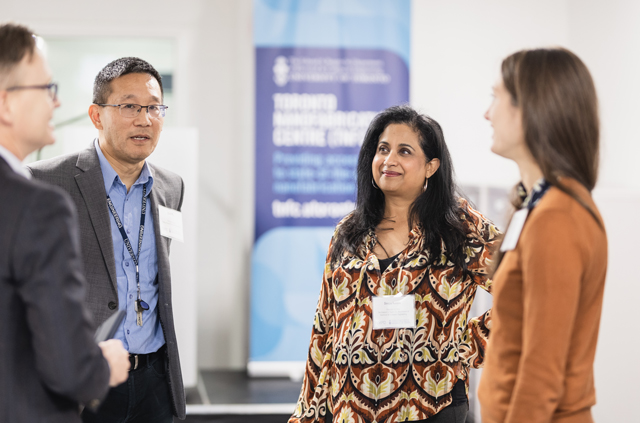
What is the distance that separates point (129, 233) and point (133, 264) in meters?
0.12

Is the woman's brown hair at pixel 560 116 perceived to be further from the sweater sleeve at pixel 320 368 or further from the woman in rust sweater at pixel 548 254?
the sweater sleeve at pixel 320 368

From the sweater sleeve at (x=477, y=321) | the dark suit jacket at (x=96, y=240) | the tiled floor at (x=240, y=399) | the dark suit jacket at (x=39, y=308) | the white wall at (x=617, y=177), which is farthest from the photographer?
the tiled floor at (x=240, y=399)

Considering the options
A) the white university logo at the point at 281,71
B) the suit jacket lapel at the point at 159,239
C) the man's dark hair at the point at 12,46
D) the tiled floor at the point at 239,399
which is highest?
the white university logo at the point at 281,71

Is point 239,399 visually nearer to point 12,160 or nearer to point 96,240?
point 96,240

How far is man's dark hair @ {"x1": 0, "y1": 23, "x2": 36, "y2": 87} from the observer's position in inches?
49.8

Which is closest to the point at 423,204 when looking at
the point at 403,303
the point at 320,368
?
the point at 403,303

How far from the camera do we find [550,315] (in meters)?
1.26

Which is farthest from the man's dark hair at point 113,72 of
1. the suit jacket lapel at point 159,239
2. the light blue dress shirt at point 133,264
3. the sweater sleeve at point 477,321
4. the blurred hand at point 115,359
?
the sweater sleeve at point 477,321

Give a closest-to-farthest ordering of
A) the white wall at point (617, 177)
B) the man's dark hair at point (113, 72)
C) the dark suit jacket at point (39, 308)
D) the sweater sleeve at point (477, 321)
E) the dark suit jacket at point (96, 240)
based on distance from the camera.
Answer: the dark suit jacket at point (39, 308), the dark suit jacket at point (96, 240), the sweater sleeve at point (477, 321), the man's dark hair at point (113, 72), the white wall at point (617, 177)

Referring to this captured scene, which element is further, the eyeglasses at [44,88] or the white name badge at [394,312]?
the white name badge at [394,312]

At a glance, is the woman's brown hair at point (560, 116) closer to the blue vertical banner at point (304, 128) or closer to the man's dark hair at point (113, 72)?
the man's dark hair at point (113, 72)

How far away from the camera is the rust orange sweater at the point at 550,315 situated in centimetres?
126

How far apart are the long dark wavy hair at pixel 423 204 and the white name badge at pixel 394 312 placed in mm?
199

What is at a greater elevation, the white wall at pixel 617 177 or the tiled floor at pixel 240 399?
the white wall at pixel 617 177
